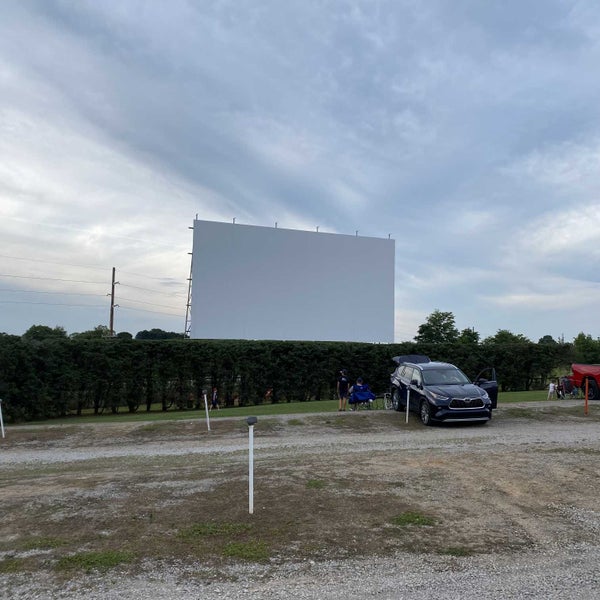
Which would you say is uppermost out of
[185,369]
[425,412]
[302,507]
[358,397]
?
[185,369]

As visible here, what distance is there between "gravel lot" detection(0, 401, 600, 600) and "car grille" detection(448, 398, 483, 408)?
7.08 feet

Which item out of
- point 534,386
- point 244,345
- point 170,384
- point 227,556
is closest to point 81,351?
point 170,384

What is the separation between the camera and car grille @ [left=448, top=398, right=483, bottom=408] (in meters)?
14.8

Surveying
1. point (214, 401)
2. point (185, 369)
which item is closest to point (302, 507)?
point (214, 401)

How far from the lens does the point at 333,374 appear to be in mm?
27688

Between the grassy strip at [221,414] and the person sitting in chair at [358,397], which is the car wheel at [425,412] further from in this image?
the grassy strip at [221,414]

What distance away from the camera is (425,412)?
50.8 ft

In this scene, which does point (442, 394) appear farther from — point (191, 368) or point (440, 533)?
point (191, 368)

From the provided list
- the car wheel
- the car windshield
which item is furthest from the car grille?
the car windshield

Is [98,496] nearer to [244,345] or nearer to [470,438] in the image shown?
[470,438]

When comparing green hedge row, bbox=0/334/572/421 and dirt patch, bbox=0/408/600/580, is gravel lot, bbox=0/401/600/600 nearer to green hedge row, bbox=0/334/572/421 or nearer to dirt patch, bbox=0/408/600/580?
dirt patch, bbox=0/408/600/580

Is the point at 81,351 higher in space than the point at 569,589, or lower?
higher

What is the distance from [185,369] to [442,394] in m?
13.9

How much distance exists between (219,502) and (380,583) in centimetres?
253
